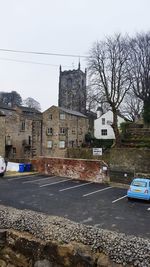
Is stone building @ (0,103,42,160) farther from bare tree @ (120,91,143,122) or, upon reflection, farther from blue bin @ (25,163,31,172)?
bare tree @ (120,91,143,122)

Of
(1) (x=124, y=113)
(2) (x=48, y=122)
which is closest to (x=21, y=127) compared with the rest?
(2) (x=48, y=122)

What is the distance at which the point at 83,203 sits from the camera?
46.3 feet

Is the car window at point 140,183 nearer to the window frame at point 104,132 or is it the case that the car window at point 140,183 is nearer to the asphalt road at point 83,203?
the asphalt road at point 83,203

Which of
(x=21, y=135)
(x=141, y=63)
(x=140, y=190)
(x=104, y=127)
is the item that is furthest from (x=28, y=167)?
(x=104, y=127)

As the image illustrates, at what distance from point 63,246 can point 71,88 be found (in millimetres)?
70679

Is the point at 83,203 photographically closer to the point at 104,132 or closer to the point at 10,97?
the point at 104,132

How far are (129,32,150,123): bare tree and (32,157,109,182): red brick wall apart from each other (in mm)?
14674

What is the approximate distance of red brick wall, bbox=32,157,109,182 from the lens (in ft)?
73.0

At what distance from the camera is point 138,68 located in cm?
3338

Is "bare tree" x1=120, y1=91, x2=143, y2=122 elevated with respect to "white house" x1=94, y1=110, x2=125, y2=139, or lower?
elevated

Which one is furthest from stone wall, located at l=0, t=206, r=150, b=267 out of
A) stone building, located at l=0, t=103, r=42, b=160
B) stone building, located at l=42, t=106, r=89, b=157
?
stone building, located at l=42, t=106, r=89, b=157

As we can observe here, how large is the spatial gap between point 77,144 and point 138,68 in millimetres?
18571

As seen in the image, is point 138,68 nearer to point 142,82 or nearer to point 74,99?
point 142,82

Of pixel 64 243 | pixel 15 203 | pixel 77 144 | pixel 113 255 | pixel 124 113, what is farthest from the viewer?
pixel 124 113
